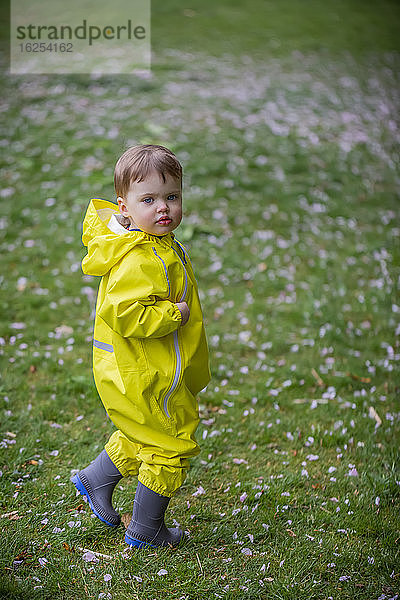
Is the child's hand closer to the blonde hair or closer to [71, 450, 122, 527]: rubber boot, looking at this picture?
the blonde hair

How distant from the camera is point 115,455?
3.22 m

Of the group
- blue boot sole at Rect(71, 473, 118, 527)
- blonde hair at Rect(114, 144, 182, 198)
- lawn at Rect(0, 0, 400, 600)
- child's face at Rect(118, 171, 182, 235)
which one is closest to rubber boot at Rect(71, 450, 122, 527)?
blue boot sole at Rect(71, 473, 118, 527)

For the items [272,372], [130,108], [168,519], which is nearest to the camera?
[168,519]

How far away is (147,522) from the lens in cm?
307

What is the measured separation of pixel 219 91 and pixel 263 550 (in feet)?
32.8

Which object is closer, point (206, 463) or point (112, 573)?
point (112, 573)

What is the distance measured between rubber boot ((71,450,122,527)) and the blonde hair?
152cm

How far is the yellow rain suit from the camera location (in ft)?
9.08

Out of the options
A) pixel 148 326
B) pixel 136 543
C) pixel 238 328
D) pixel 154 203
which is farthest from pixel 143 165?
pixel 238 328

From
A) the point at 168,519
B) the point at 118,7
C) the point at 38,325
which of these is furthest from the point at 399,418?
the point at 118,7

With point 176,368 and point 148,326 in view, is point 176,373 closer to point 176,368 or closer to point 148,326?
point 176,368

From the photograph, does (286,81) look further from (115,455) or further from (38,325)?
(115,455)

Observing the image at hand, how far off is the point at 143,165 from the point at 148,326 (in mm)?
765

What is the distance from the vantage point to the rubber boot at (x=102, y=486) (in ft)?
10.7
